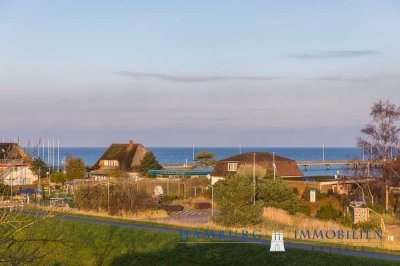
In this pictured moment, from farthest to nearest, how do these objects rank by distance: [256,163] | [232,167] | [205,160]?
[205,160]
[232,167]
[256,163]

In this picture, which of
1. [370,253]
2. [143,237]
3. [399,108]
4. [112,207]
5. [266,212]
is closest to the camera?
[370,253]

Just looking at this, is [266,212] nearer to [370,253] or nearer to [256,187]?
[256,187]

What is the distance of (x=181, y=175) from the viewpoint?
7250 cm

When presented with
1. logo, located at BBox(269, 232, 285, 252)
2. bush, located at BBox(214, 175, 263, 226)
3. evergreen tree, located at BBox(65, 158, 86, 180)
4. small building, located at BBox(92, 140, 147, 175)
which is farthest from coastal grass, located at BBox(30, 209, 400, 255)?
small building, located at BBox(92, 140, 147, 175)

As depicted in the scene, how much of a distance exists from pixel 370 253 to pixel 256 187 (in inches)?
673

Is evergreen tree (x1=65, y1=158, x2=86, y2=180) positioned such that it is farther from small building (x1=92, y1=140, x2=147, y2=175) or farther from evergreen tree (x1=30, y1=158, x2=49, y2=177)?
small building (x1=92, y1=140, x2=147, y2=175)

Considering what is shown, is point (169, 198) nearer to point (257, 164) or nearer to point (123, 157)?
point (257, 164)

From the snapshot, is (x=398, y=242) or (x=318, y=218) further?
(x=318, y=218)

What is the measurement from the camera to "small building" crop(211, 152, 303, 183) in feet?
214

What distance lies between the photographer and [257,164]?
64125 mm

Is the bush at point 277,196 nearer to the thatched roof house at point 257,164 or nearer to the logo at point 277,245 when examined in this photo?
the logo at point 277,245

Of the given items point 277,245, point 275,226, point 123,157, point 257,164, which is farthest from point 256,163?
point 277,245

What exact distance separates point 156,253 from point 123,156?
57.9 metres

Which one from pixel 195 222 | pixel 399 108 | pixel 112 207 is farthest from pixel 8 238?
pixel 399 108
